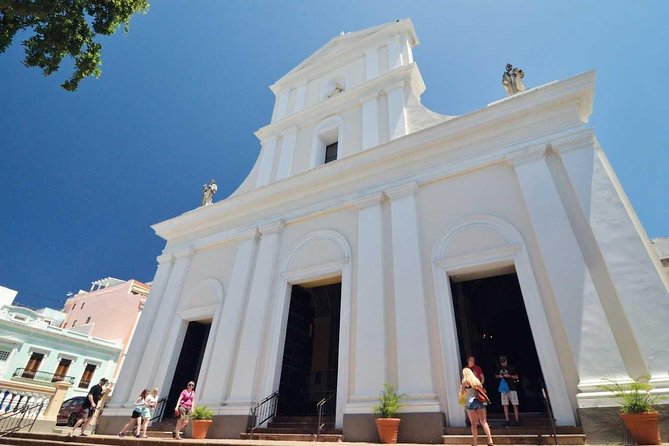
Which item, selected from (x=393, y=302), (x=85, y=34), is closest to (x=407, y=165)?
(x=393, y=302)

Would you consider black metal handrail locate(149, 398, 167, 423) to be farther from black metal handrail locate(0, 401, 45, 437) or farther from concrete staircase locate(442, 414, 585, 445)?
concrete staircase locate(442, 414, 585, 445)

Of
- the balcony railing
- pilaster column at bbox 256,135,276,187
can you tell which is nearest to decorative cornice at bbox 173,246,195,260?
pilaster column at bbox 256,135,276,187

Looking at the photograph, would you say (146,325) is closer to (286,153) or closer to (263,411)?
(263,411)

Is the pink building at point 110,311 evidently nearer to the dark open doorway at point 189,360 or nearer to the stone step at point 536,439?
the dark open doorway at point 189,360

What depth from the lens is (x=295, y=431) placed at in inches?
298

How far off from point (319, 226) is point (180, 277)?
212 inches

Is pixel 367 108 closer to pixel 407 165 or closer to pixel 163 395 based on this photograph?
pixel 407 165

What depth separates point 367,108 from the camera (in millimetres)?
12461

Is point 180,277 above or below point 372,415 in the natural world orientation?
above

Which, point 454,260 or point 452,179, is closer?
point 454,260

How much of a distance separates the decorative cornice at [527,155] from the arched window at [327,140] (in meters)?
5.95

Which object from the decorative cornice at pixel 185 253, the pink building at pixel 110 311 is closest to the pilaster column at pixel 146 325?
the decorative cornice at pixel 185 253

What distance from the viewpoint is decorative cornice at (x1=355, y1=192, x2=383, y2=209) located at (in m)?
9.69

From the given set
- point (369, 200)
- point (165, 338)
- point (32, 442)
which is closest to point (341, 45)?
point (369, 200)
